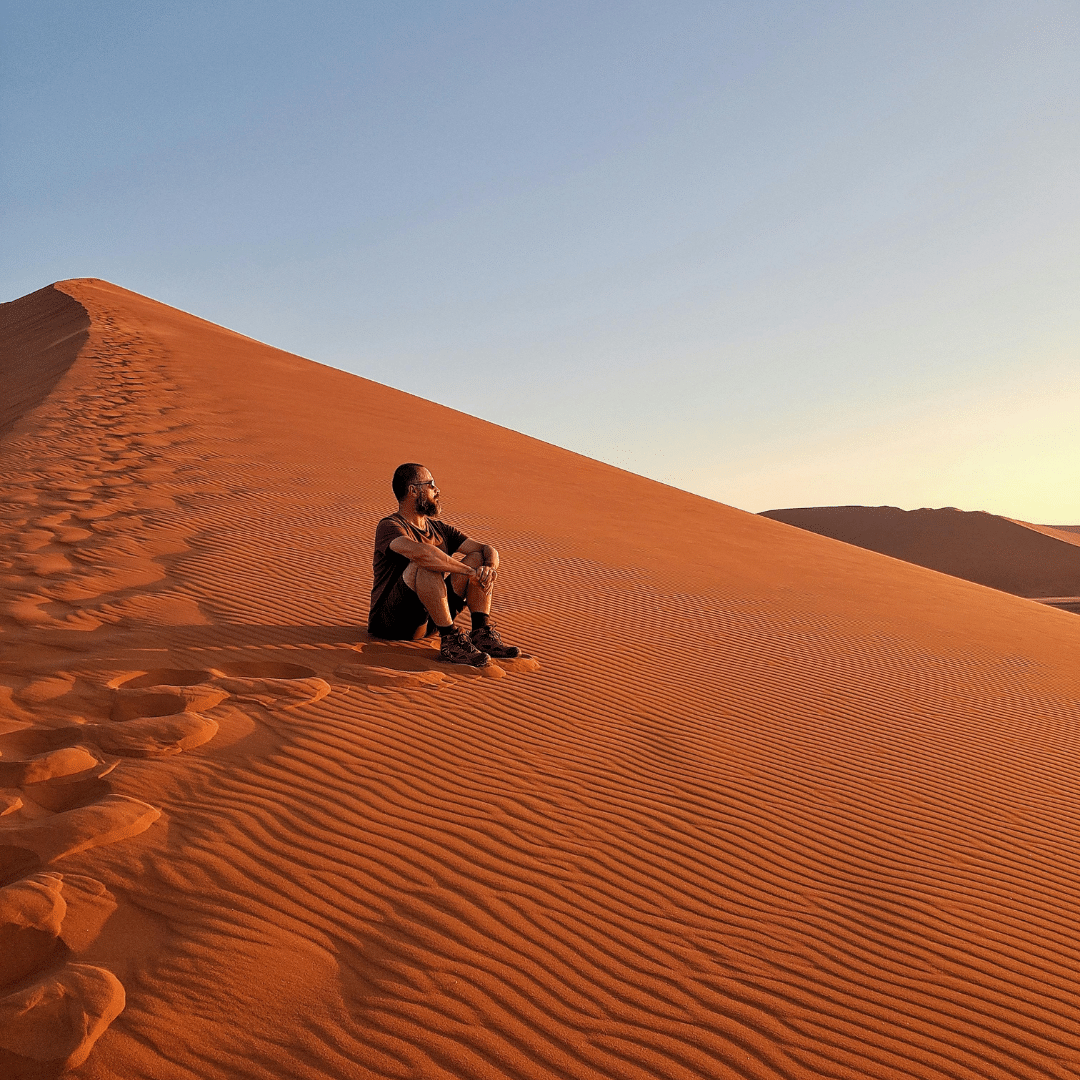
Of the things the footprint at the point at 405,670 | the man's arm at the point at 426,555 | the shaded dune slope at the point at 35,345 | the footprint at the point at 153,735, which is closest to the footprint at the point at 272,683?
the footprint at the point at 405,670

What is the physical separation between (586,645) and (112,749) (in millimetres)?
3709

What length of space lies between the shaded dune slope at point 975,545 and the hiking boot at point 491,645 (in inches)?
1503

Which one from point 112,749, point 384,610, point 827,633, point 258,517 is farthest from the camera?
point 258,517

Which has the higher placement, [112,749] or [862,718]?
[862,718]

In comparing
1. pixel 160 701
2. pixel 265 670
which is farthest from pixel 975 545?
pixel 160 701

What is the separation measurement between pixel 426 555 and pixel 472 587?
18.8 inches

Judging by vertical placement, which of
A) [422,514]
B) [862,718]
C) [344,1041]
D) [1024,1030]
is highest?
[422,514]

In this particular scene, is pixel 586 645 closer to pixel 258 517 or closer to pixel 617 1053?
pixel 617 1053

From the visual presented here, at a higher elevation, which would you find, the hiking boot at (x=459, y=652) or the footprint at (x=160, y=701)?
the hiking boot at (x=459, y=652)

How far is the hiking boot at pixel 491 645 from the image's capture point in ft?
20.5

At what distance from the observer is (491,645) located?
6250 millimetres

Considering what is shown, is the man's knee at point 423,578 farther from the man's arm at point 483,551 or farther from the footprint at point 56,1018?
the footprint at point 56,1018

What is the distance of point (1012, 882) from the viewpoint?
379 centimetres

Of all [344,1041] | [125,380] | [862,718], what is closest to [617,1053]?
[344,1041]
